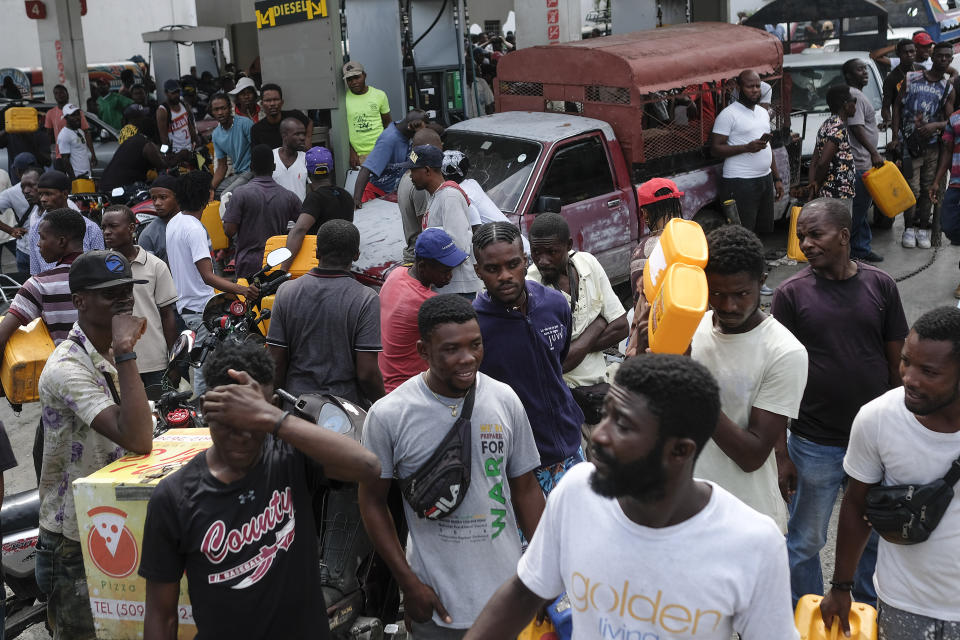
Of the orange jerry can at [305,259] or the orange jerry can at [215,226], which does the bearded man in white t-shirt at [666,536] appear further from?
the orange jerry can at [215,226]

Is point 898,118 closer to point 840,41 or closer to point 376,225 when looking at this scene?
point 840,41

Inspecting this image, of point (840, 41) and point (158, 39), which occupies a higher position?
point (158, 39)

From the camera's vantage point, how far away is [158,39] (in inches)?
945

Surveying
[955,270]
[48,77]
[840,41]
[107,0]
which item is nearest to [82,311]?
[955,270]

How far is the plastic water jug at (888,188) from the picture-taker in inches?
371

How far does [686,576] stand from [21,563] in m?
3.70

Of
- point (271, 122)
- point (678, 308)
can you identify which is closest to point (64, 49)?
point (271, 122)

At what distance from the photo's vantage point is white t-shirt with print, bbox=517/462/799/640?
215cm

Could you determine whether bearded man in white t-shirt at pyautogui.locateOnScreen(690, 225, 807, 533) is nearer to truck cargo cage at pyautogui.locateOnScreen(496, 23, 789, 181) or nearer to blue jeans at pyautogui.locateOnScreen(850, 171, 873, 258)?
truck cargo cage at pyautogui.locateOnScreen(496, 23, 789, 181)

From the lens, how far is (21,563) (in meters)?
4.64

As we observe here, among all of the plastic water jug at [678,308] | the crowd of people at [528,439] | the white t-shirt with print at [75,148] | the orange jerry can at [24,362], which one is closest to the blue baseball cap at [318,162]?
the crowd of people at [528,439]

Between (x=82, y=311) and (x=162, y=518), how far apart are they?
145cm

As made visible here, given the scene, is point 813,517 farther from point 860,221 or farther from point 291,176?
point 860,221

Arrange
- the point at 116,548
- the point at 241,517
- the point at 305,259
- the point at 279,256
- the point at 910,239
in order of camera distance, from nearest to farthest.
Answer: the point at 241,517 < the point at 116,548 < the point at 279,256 < the point at 305,259 < the point at 910,239
